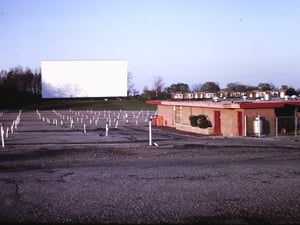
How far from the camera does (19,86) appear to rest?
126875 mm

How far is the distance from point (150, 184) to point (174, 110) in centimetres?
3657

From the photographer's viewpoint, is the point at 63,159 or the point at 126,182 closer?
the point at 126,182

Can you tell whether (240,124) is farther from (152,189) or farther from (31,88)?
(31,88)

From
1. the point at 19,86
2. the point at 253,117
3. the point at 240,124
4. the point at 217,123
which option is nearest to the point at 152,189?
the point at 240,124

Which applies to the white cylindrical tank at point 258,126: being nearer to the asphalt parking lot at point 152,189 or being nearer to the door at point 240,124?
the door at point 240,124

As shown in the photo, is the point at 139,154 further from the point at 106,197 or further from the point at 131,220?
the point at 131,220

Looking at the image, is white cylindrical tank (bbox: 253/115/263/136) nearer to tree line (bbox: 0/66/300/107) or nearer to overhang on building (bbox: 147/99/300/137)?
overhang on building (bbox: 147/99/300/137)

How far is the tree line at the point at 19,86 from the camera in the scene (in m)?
111

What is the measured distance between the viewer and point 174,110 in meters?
47.3

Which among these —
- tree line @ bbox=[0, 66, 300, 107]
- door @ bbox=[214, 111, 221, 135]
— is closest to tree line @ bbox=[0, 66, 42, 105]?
tree line @ bbox=[0, 66, 300, 107]

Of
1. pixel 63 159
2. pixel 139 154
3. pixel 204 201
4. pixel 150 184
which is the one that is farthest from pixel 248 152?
pixel 204 201

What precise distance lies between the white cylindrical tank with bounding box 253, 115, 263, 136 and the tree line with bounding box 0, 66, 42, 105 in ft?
280

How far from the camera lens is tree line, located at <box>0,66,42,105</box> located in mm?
110562

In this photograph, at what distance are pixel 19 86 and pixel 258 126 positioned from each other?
105288mm
